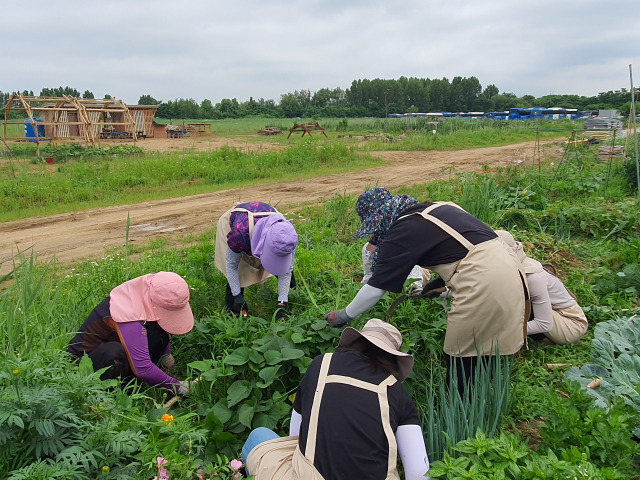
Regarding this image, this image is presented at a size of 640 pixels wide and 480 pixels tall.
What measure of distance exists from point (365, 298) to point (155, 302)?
1201 millimetres

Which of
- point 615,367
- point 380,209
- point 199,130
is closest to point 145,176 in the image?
point 380,209

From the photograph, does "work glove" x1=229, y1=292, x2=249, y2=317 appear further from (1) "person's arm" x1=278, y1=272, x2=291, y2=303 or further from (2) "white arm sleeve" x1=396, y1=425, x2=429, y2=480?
(2) "white arm sleeve" x1=396, y1=425, x2=429, y2=480

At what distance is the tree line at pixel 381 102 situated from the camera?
162 ft

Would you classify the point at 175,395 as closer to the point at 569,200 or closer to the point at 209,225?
the point at 209,225

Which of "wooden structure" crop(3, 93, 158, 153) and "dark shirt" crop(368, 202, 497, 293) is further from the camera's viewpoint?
"wooden structure" crop(3, 93, 158, 153)

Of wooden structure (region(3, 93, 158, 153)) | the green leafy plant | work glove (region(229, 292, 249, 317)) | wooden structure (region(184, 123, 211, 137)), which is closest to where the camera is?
the green leafy plant

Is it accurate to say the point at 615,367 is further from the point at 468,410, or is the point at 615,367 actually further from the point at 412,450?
the point at 412,450

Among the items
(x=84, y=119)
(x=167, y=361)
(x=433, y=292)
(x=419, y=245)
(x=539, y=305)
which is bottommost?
(x=167, y=361)

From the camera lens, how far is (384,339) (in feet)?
7.00

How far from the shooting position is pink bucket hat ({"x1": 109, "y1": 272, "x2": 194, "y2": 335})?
9.13ft

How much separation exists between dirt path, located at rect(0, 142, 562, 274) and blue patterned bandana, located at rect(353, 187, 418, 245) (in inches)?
109

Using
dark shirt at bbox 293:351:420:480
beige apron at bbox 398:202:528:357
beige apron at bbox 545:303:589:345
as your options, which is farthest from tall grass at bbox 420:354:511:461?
beige apron at bbox 545:303:589:345

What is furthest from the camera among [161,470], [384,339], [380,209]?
[380,209]

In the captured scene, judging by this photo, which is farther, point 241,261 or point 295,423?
point 241,261
